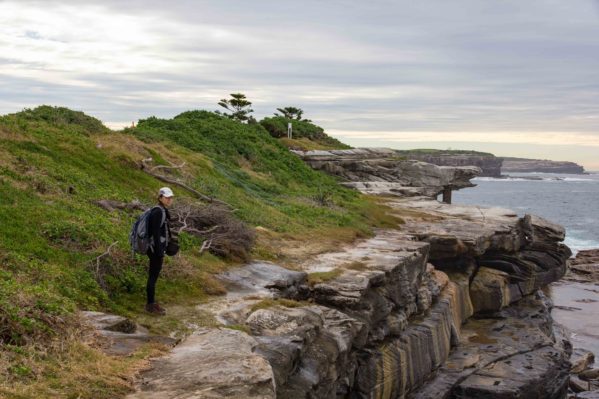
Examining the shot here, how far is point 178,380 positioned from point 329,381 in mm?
5258

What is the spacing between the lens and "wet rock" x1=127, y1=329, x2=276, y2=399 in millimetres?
7363

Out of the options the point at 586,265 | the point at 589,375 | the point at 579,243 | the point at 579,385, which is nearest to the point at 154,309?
the point at 579,385

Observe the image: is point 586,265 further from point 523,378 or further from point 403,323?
point 403,323

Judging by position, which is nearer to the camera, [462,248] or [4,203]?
[4,203]

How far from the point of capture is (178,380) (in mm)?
7637

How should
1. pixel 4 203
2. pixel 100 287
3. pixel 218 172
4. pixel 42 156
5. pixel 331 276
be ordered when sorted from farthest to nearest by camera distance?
1. pixel 218 172
2. pixel 42 156
3. pixel 331 276
4. pixel 4 203
5. pixel 100 287

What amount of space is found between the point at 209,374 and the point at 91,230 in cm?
679

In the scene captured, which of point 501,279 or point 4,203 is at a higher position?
point 4,203

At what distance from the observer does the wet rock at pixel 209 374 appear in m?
7.36

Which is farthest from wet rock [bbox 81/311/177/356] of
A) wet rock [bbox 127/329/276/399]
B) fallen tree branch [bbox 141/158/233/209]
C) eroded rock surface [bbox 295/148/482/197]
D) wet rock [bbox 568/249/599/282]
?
wet rock [bbox 568/249/599/282]

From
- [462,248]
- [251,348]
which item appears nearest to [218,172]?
[462,248]

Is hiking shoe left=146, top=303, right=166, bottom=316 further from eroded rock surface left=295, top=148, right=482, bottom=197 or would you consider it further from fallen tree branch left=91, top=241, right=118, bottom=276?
eroded rock surface left=295, top=148, right=482, bottom=197

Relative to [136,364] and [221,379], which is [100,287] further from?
[221,379]

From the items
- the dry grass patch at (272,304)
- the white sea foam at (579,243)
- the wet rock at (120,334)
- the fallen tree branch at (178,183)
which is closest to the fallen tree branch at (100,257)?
the wet rock at (120,334)
